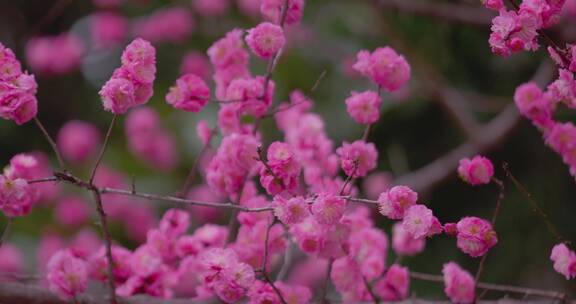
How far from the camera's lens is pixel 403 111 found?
284 centimetres

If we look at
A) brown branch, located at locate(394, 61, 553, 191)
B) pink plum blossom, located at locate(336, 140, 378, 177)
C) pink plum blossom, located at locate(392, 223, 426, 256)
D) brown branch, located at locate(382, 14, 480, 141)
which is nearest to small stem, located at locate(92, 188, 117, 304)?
pink plum blossom, located at locate(336, 140, 378, 177)

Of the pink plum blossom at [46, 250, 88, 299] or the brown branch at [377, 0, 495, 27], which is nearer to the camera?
the pink plum blossom at [46, 250, 88, 299]

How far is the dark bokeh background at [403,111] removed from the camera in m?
2.53

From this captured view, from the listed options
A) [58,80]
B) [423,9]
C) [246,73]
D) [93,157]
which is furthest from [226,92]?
[58,80]

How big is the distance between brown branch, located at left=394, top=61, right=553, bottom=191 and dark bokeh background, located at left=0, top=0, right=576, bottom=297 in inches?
1.8

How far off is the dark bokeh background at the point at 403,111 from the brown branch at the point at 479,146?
0.15 feet

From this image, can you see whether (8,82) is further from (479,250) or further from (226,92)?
(479,250)

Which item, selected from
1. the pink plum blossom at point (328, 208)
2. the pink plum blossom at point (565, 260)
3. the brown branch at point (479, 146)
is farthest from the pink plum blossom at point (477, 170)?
the brown branch at point (479, 146)

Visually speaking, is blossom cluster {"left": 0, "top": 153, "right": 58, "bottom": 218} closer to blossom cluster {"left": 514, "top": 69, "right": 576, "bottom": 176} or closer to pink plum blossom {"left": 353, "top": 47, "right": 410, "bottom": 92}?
pink plum blossom {"left": 353, "top": 47, "right": 410, "bottom": 92}

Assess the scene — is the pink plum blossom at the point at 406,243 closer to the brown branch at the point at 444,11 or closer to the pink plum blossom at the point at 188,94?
the pink plum blossom at the point at 188,94

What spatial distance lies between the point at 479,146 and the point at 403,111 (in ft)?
2.44

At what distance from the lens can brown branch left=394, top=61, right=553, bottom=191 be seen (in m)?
2.09

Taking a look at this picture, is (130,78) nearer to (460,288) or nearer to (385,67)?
(385,67)

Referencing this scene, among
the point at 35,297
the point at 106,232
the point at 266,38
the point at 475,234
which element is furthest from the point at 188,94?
the point at 475,234
